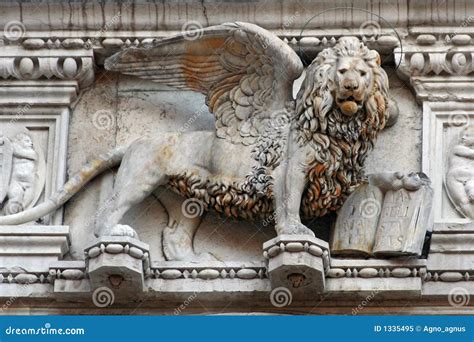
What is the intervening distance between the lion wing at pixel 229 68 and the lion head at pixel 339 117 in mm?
236

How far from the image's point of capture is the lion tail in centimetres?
1638

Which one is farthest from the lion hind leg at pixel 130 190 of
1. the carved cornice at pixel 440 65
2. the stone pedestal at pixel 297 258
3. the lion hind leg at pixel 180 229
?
the carved cornice at pixel 440 65

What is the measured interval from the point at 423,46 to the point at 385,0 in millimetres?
380

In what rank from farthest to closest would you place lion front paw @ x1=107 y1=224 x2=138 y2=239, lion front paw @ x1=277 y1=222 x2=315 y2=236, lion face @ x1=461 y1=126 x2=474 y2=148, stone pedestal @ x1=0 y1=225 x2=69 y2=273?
lion face @ x1=461 y1=126 x2=474 y2=148
stone pedestal @ x1=0 y1=225 x2=69 y2=273
lion front paw @ x1=107 y1=224 x2=138 y2=239
lion front paw @ x1=277 y1=222 x2=315 y2=236

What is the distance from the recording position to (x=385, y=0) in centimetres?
1686

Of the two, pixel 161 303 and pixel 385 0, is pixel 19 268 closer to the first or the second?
pixel 161 303

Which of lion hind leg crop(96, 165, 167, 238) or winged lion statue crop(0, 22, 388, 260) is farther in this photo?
lion hind leg crop(96, 165, 167, 238)

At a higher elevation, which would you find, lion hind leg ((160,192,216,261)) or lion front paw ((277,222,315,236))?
lion hind leg ((160,192,216,261))

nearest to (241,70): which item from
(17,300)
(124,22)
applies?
(124,22)

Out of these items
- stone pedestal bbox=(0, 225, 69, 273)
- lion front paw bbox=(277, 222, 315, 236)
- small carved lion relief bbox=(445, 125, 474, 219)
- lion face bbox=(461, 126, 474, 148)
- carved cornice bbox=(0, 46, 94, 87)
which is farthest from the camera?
carved cornice bbox=(0, 46, 94, 87)

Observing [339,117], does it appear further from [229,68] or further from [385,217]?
[229,68]

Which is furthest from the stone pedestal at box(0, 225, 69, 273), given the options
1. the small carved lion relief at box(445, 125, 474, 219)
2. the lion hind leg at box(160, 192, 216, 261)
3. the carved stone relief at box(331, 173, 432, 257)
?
the small carved lion relief at box(445, 125, 474, 219)

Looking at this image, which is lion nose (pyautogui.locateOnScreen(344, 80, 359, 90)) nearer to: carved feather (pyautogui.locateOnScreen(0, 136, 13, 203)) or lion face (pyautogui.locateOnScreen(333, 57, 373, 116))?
lion face (pyautogui.locateOnScreen(333, 57, 373, 116))

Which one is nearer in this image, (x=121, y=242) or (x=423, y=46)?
(x=121, y=242)
